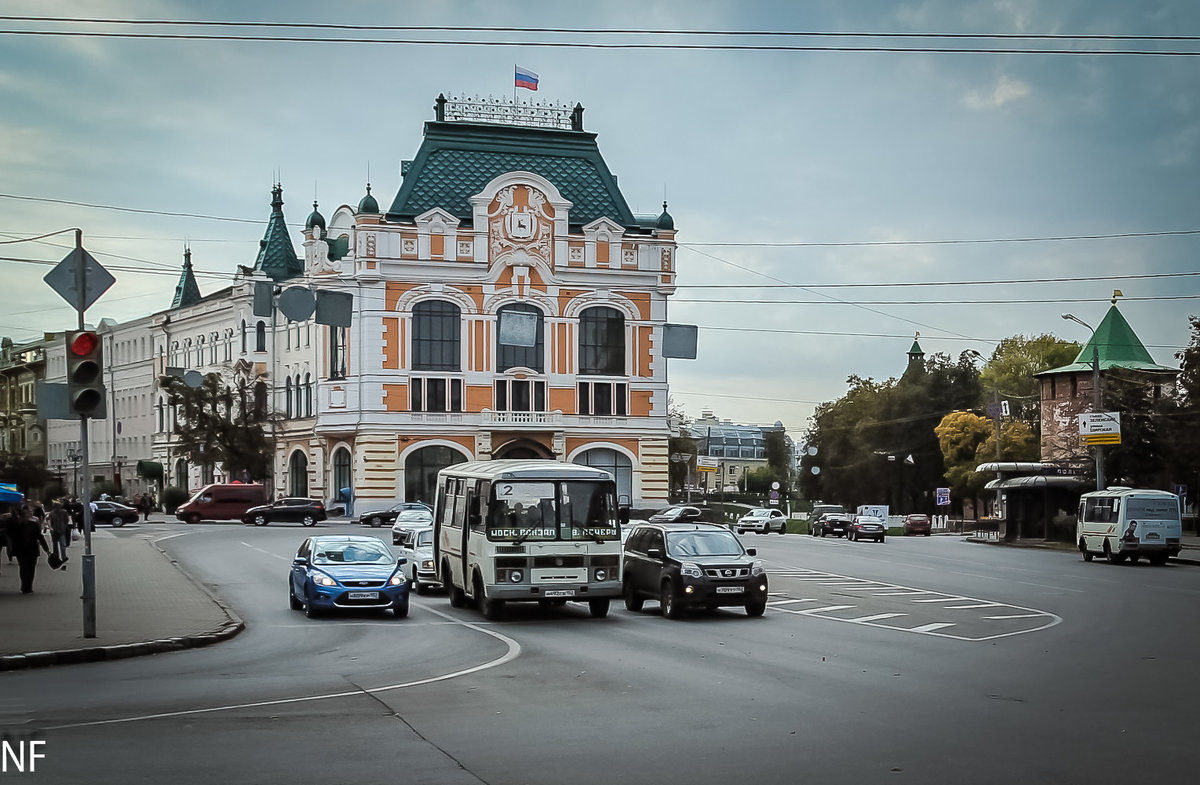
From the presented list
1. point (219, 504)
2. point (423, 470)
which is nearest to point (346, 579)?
point (219, 504)

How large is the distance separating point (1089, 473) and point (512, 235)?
121ft


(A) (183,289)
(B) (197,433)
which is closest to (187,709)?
(B) (197,433)

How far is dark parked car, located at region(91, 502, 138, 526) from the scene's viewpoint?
7519cm

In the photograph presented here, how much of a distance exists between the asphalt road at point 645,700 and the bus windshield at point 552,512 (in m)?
1.58

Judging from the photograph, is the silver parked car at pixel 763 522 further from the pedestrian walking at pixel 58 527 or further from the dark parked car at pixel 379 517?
the pedestrian walking at pixel 58 527

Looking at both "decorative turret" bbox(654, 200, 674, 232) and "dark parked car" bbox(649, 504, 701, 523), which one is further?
"decorative turret" bbox(654, 200, 674, 232)

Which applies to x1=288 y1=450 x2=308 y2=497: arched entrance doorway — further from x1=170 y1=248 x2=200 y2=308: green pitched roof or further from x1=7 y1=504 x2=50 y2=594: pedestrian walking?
x1=7 y1=504 x2=50 y2=594: pedestrian walking

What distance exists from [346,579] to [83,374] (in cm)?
748

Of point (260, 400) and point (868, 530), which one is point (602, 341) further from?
point (868, 530)

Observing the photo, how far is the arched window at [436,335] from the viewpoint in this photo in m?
82.6

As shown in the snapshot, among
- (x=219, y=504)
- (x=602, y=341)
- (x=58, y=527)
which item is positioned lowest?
(x=219, y=504)

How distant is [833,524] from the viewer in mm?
77625

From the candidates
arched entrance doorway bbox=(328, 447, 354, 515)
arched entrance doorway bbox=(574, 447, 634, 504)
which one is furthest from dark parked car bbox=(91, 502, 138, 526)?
arched entrance doorway bbox=(574, 447, 634, 504)

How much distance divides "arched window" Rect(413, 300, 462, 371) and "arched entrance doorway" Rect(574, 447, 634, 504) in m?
9.63
